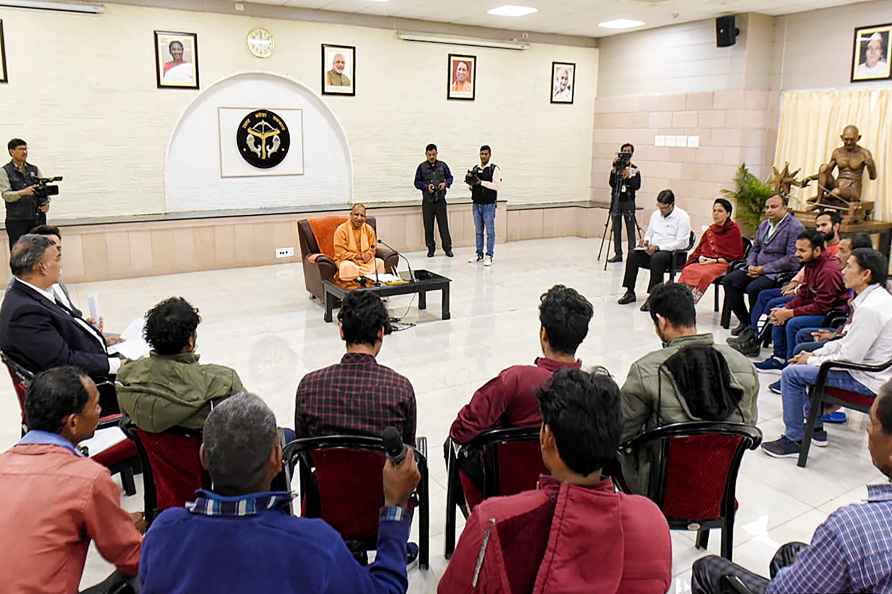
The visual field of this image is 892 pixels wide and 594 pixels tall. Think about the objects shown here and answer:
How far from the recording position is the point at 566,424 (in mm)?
1487

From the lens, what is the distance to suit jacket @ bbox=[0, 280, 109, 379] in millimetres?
3043

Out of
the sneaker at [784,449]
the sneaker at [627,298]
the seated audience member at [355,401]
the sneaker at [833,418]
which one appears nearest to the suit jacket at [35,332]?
the seated audience member at [355,401]

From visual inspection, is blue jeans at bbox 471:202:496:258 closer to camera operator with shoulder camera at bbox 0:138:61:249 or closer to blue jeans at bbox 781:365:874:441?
camera operator with shoulder camera at bbox 0:138:61:249

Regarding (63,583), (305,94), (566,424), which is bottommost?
(63,583)

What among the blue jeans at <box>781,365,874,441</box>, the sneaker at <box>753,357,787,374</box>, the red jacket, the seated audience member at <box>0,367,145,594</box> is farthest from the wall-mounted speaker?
the seated audience member at <box>0,367,145,594</box>

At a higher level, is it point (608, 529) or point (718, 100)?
point (718, 100)

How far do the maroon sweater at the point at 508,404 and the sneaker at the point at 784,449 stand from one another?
199 centimetres

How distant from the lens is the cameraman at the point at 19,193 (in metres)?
7.00

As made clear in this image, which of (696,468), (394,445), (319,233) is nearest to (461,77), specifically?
(319,233)

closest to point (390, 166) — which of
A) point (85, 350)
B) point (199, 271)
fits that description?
point (199, 271)

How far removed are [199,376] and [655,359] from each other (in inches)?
Result: 62.6

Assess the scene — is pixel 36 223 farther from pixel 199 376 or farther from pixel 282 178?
pixel 199 376

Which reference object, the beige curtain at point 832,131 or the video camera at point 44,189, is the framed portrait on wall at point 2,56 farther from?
the beige curtain at point 832,131

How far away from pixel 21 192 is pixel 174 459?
577 centimetres
